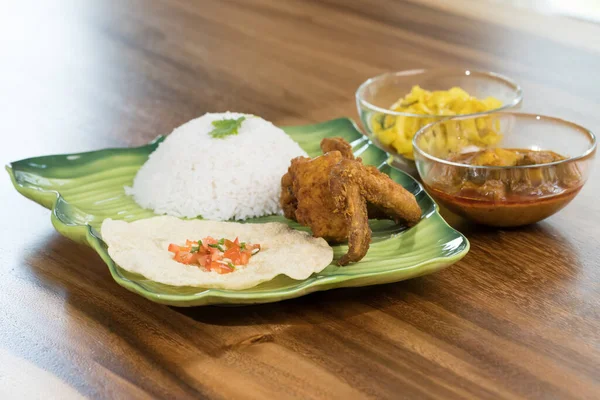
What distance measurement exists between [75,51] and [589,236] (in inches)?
117

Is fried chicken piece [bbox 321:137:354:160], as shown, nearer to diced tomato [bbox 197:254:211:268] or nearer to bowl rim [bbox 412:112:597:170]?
bowl rim [bbox 412:112:597:170]

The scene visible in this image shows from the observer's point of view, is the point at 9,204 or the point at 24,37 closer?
the point at 9,204

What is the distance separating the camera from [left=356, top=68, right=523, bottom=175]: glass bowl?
9.45 feet

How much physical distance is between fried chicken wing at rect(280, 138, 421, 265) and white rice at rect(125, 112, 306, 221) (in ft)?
0.80

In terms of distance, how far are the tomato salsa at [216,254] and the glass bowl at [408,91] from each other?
2.84 ft

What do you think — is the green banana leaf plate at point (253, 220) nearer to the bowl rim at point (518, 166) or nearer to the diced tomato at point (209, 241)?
the bowl rim at point (518, 166)

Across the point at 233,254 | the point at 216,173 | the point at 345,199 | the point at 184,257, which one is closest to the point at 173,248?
the point at 184,257

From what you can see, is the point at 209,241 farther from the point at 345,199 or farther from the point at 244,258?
the point at 345,199

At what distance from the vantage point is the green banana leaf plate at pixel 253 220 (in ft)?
6.64

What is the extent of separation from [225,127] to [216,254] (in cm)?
82

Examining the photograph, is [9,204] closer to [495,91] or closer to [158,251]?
[158,251]

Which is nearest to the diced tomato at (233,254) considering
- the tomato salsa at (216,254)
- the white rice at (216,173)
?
the tomato salsa at (216,254)

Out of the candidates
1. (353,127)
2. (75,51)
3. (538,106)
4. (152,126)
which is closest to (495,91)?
(538,106)

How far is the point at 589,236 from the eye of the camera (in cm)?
246
